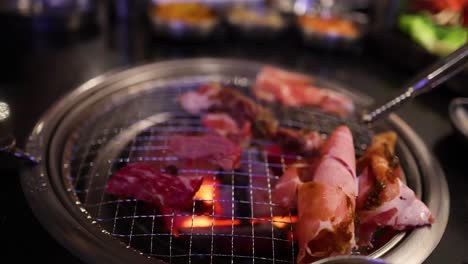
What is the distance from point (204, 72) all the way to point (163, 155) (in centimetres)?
91

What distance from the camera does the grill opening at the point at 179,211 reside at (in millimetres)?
1694

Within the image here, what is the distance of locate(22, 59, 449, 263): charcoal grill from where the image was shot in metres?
1.63

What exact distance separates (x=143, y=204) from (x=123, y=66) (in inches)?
49.5

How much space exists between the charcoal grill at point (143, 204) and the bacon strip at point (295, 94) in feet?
0.26

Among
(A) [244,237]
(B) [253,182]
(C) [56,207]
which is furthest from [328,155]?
(C) [56,207]

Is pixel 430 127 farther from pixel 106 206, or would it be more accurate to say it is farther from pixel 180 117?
pixel 106 206

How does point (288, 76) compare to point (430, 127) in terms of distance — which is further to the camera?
point (288, 76)

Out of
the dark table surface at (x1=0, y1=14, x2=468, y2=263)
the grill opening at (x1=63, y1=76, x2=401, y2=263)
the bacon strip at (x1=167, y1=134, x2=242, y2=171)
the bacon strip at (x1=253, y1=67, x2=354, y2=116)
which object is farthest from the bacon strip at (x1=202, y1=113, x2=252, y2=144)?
the dark table surface at (x1=0, y1=14, x2=468, y2=263)

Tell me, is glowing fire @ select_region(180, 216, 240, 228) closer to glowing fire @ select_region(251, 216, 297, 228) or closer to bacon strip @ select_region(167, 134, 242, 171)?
glowing fire @ select_region(251, 216, 297, 228)

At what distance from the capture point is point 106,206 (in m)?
1.83

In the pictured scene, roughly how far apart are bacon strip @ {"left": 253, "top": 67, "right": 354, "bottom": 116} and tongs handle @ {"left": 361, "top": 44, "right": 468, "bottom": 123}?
19 centimetres

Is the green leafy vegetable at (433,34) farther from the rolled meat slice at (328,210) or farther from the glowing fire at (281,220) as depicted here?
the glowing fire at (281,220)

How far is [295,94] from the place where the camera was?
2.62 meters

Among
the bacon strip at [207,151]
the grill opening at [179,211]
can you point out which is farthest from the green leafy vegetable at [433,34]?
the bacon strip at [207,151]
